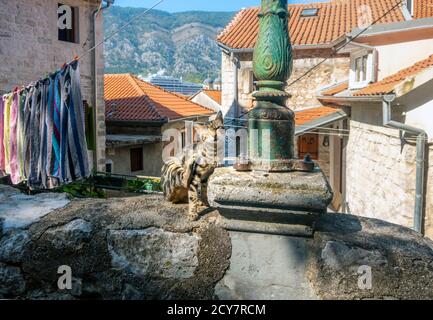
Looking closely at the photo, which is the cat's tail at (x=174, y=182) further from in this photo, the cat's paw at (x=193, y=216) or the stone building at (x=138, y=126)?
the stone building at (x=138, y=126)

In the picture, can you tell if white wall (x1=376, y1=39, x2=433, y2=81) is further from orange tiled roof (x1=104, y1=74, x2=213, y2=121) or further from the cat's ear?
orange tiled roof (x1=104, y1=74, x2=213, y2=121)

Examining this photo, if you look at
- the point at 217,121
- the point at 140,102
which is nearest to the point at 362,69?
the point at 217,121

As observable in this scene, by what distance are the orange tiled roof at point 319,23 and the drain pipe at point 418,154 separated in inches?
319

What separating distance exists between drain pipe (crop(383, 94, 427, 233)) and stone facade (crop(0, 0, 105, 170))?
875 centimetres

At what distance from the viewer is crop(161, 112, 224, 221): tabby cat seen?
1.88 metres

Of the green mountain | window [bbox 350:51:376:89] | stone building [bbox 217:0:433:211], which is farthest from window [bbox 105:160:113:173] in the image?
the green mountain

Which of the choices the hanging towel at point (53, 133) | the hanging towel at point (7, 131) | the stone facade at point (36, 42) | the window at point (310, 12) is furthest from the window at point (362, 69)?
the stone facade at point (36, 42)

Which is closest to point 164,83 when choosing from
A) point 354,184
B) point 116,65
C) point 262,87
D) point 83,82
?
point 83,82

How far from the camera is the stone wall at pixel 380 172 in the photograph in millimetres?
6398

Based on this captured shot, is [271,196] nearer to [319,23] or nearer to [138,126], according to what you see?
[319,23]

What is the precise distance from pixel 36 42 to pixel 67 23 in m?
1.42

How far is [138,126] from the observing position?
642 inches

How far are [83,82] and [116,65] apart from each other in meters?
96.2
